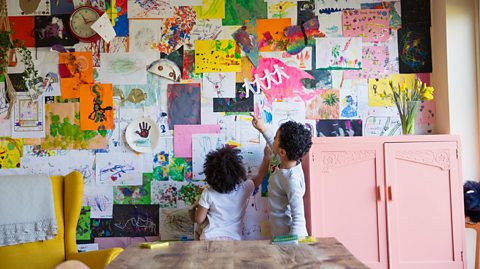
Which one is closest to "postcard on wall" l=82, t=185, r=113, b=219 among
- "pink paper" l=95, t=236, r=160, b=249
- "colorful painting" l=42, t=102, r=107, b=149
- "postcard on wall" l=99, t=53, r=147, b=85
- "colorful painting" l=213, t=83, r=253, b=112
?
"pink paper" l=95, t=236, r=160, b=249

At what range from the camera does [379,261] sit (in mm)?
2871

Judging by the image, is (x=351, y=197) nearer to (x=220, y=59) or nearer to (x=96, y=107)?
(x=220, y=59)

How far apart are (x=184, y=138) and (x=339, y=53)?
3.72 feet

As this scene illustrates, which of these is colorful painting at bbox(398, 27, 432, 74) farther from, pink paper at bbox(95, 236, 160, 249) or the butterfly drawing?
pink paper at bbox(95, 236, 160, 249)

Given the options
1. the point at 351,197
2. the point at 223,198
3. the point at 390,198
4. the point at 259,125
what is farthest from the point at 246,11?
the point at 390,198

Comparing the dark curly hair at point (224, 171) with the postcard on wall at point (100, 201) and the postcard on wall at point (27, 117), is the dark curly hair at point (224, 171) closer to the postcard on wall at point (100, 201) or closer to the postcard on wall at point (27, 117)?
the postcard on wall at point (100, 201)

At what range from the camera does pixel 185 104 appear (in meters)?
3.28

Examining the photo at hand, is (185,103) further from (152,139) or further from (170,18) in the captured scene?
(170,18)

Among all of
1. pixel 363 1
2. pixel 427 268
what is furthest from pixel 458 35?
pixel 427 268

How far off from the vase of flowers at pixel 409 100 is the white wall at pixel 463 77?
0.17 meters

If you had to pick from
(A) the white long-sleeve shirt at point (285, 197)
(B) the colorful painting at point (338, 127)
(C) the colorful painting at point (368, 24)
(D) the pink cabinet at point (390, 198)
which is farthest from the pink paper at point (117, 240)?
(C) the colorful painting at point (368, 24)

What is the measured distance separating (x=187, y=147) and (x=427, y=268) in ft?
5.23

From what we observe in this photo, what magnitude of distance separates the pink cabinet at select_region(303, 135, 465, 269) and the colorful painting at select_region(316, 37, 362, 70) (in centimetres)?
59

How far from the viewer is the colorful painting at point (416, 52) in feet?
10.7
